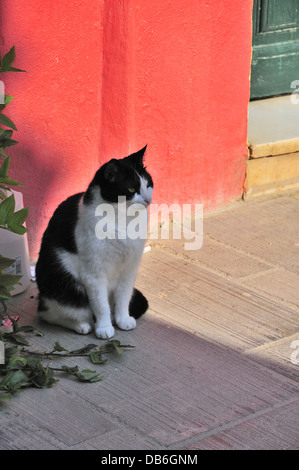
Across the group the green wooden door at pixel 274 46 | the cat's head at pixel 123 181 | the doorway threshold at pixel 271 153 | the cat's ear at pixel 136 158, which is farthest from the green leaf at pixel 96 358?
the green wooden door at pixel 274 46

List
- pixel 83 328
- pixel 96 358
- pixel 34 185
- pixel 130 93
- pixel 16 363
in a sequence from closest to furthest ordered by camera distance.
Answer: pixel 16 363
pixel 96 358
pixel 83 328
pixel 34 185
pixel 130 93

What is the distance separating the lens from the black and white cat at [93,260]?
3219 mm

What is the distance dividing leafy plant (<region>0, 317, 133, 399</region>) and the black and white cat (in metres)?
0.14

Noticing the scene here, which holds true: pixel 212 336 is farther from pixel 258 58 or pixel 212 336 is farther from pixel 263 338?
pixel 258 58

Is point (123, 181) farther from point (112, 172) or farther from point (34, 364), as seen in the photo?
point (34, 364)

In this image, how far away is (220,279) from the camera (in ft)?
13.2

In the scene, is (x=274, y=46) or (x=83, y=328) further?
(x=274, y=46)

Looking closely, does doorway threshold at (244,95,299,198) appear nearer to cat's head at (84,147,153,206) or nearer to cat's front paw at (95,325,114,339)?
cat's head at (84,147,153,206)

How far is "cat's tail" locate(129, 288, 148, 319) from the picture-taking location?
3.58m

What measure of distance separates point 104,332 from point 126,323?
0.45 ft

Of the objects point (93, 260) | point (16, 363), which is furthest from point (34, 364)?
point (93, 260)

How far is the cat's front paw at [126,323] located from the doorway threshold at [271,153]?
182cm

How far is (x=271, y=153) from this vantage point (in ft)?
16.5
